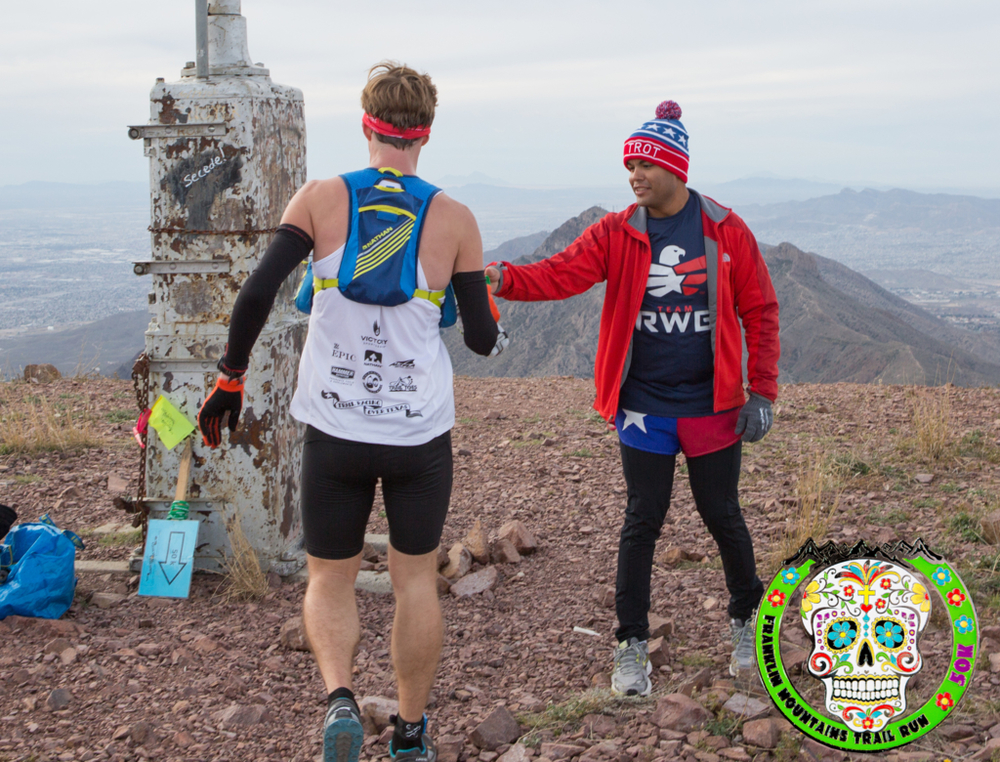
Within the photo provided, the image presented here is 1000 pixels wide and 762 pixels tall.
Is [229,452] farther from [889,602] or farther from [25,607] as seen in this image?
[889,602]

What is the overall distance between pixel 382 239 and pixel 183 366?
6.42 ft

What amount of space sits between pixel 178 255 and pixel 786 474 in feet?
12.7

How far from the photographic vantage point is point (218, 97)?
3.55 metres

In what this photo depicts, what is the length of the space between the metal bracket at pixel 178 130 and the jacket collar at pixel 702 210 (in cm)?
179

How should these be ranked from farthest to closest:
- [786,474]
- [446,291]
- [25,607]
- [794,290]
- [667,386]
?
[794,290] → [786,474] → [25,607] → [667,386] → [446,291]

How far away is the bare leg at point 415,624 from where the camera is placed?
7.80ft

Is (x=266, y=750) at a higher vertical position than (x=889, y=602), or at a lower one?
lower

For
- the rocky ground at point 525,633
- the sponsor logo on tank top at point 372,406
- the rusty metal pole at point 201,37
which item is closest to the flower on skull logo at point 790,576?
the rocky ground at point 525,633

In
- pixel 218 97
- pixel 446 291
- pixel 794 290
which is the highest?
pixel 218 97

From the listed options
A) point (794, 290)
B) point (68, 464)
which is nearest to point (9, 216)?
point (794, 290)

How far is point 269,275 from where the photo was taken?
2.23 m

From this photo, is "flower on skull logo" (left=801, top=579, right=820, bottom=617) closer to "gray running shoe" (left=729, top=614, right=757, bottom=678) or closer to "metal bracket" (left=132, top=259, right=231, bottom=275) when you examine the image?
"gray running shoe" (left=729, top=614, right=757, bottom=678)

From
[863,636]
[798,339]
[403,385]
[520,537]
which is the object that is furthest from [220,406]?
[798,339]

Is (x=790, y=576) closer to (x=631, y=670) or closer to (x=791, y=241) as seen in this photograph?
(x=631, y=670)
